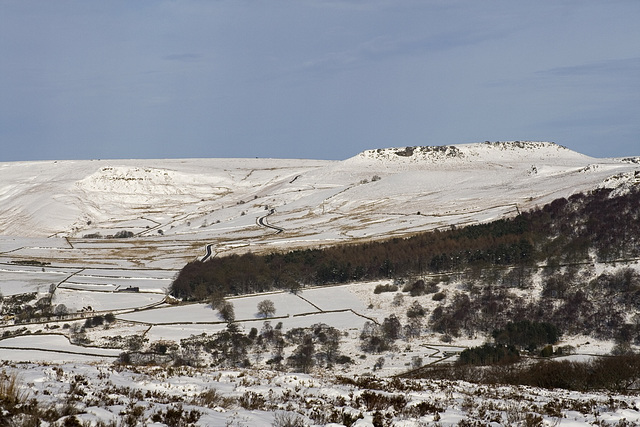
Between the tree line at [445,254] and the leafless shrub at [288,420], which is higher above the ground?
the leafless shrub at [288,420]

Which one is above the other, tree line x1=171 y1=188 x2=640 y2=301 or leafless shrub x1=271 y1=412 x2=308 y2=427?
leafless shrub x1=271 y1=412 x2=308 y2=427

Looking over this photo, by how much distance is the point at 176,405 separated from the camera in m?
15.9

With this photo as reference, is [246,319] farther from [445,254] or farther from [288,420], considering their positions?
[288,420]

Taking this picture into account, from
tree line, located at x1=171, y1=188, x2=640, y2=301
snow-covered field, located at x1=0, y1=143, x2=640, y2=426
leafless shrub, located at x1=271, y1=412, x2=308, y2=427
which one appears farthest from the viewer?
tree line, located at x1=171, y1=188, x2=640, y2=301

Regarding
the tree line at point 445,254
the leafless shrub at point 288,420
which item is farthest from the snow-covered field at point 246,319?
the tree line at point 445,254

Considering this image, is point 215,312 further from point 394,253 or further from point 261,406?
point 261,406

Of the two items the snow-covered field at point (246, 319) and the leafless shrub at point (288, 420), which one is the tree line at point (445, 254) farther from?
the leafless shrub at point (288, 420)

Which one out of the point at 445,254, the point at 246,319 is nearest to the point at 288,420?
the point at 246,319

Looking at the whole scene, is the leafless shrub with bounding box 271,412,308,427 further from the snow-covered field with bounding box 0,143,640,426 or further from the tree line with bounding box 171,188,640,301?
the tree line with bounding box 171,188,640,301

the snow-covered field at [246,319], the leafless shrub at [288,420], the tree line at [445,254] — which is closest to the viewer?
the leafless shrub at [288,420]

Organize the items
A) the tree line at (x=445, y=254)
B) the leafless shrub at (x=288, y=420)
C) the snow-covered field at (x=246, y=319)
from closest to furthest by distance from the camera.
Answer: the leafless shrub at (x=288, y=420) < the snow-covered field at (x=246, y=319) < the tree line at (x=445, y=254)

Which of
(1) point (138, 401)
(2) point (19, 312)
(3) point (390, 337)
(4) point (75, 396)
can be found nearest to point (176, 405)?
(1) point (138, 401)

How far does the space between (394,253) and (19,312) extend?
6125 centimetres

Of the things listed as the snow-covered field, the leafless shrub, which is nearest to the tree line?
the snow-covered field
